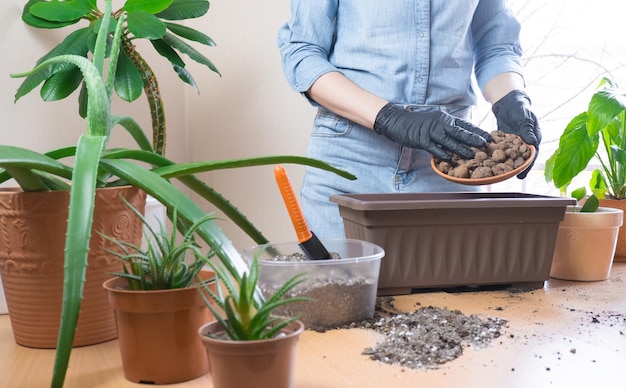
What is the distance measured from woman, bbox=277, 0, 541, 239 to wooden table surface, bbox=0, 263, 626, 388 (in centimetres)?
65

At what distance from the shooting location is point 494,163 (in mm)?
1252

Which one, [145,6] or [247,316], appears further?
[145,6]

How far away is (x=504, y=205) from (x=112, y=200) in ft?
2.05

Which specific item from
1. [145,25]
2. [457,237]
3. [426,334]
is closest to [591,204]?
[457,237]

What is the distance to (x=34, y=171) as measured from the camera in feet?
2.54

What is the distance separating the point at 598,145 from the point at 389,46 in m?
0.55

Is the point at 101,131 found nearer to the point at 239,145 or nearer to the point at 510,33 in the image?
the point at 510,33

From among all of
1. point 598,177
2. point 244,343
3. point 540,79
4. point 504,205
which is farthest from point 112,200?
point 540,79

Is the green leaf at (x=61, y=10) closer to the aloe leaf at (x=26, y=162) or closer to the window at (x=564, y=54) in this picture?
the aloe leaf at (x=26, y=162)

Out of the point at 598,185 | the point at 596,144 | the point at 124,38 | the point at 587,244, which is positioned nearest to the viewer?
the point at 587,244

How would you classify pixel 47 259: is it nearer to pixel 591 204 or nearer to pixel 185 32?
pixel 591 204

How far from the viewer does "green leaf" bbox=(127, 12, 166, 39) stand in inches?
62.1

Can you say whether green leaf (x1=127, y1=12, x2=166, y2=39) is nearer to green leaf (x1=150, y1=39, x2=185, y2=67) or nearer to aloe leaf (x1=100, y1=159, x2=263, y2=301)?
green leaf (x1=150, y1=39, x2=185, y2=67)

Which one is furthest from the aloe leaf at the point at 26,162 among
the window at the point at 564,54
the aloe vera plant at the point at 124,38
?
the window at the point at 564,54
